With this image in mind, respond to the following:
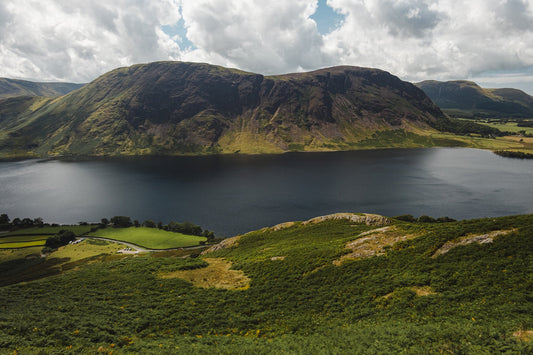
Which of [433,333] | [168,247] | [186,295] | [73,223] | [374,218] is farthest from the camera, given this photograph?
[73,223]

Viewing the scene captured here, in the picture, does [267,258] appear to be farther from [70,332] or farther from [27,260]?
[27,260]

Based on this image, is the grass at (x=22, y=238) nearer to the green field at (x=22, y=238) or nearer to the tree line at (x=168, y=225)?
the green field at (x=22, y=238)

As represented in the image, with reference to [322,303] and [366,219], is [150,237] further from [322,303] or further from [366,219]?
[322,303]

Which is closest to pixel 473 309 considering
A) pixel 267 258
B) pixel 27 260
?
pixel 267 258

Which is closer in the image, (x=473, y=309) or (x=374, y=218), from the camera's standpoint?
(x=473, y=309)

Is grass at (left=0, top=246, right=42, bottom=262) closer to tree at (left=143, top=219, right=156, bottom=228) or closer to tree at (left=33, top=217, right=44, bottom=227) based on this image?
tree at (left=33, top=217, right=44, bottom=227)

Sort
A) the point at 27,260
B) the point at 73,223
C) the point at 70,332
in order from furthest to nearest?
the point at 73,223 → the point at 27,260 → the point at 70,332
